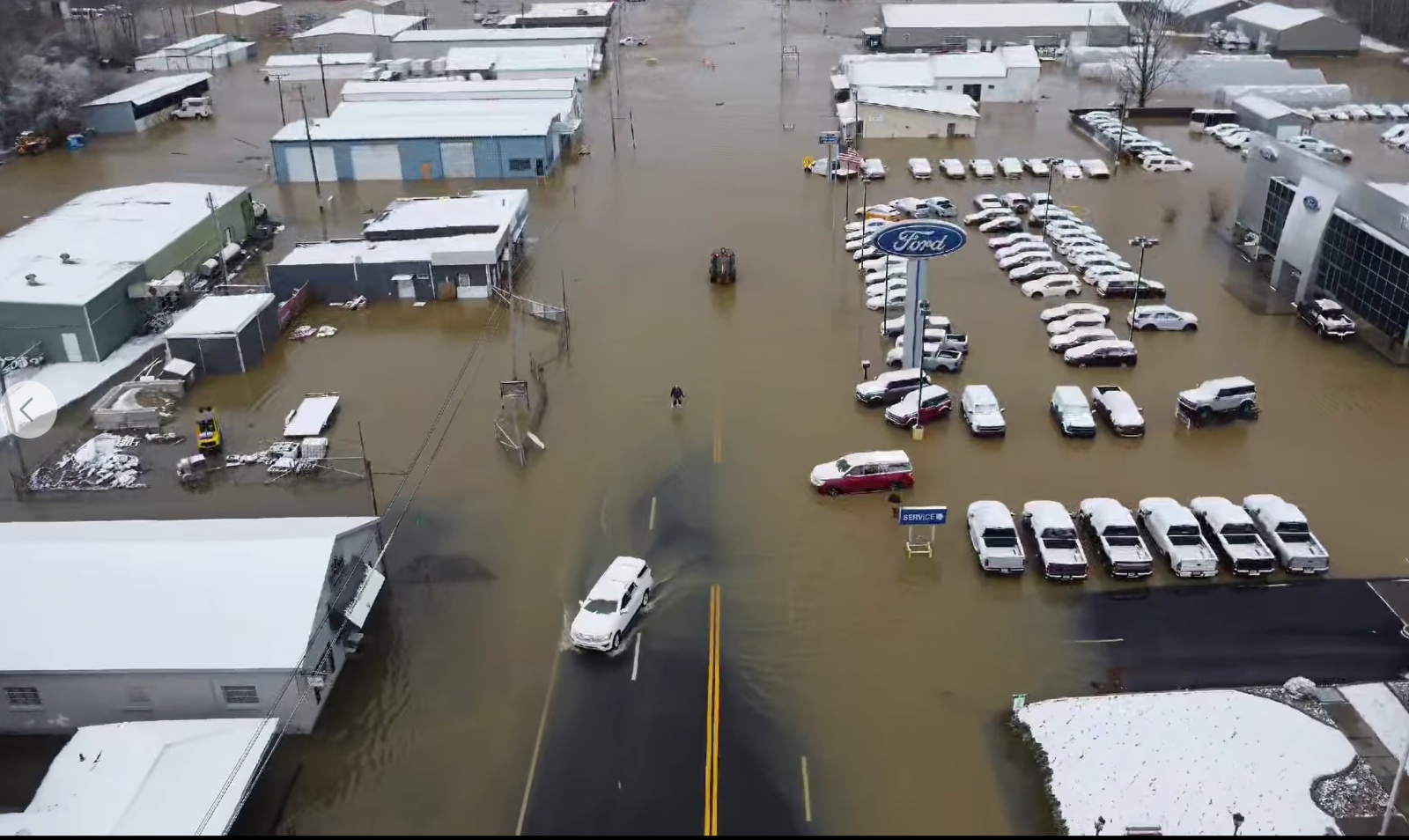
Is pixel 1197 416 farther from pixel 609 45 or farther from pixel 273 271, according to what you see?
pixel 609 45

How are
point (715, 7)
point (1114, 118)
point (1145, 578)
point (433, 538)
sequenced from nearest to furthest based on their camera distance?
point (1145, 578) < point (433, 538) < point (1114, 118) < point (715, 7)

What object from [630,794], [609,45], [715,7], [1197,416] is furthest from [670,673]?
[715,7]

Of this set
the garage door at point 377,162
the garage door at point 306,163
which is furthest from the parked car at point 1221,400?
the garage door at point 306,163

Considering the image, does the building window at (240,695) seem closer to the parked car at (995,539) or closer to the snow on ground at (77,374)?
the parked car at (995,539)

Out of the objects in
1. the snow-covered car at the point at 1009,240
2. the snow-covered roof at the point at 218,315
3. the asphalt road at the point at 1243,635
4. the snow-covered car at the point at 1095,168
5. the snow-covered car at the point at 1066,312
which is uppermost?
the snow-covered car at the point at 1095,168

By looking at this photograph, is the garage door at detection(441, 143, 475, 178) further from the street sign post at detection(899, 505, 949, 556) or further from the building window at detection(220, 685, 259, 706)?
the building window at detection(220, 685, 259, 706)
